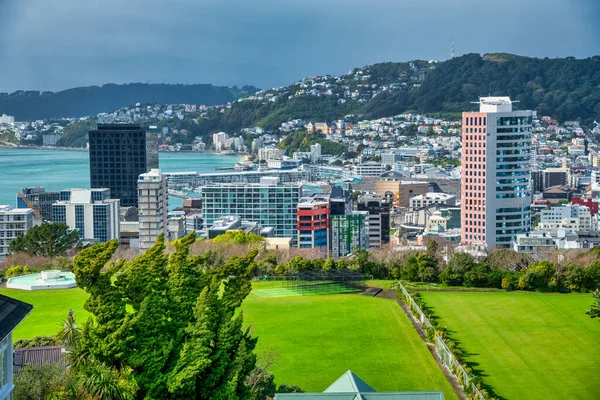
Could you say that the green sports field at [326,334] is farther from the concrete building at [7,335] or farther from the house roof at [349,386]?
the concrete building at [7,335]

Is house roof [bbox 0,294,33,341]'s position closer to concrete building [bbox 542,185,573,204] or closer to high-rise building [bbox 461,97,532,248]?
high-rise building [bbox 461,97,532,248]

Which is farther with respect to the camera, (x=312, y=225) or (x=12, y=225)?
(x=312, y=225)

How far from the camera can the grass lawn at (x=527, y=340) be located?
1320 centimetres

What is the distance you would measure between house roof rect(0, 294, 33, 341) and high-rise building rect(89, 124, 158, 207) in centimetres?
4072

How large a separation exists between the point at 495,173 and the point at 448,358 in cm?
1996

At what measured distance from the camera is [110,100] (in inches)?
6304

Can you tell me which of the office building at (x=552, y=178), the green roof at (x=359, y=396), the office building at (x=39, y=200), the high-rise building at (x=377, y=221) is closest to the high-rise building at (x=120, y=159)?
the office building at (x=39, y=200)

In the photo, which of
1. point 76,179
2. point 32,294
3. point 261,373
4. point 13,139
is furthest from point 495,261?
point 13,139

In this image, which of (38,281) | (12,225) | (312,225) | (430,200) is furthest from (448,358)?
(430,200)

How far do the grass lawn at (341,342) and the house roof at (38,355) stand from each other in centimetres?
298

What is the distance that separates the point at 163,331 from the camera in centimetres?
966

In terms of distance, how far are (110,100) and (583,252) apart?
14312cm

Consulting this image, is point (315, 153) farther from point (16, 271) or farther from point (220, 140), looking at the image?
point (16, 271)

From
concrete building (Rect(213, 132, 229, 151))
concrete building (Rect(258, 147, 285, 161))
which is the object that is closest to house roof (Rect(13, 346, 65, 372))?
concrete building (Rect(258, 147, 285, 161))
